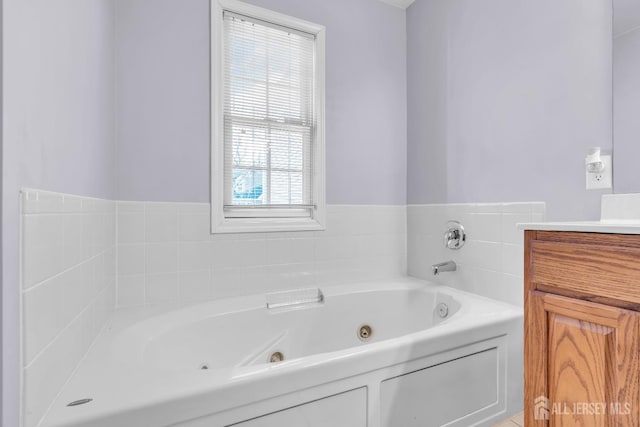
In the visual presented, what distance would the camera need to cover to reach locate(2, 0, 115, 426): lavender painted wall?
2.01 feet

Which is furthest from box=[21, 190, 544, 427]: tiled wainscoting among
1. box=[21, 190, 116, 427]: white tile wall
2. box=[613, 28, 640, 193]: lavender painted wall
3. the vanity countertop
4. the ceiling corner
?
the ceiling corner

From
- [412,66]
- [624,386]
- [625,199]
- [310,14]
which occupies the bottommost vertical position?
[624,386]

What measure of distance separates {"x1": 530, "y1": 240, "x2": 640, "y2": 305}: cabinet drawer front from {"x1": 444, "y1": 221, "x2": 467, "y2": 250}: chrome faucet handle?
941 mm

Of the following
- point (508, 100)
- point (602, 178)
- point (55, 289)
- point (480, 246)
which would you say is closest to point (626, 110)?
point (602, 178)

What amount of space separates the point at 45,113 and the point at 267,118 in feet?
4.22

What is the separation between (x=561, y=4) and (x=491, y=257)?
1.24m

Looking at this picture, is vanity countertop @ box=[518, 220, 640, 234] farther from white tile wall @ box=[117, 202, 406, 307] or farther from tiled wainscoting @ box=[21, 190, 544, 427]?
white tile wall @ box=[117, 202, 406, 307]

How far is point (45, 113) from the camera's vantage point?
0.80 meters

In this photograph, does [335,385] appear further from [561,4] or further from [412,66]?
[412,66]

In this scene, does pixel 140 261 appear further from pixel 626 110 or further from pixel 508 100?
pixel 626 110

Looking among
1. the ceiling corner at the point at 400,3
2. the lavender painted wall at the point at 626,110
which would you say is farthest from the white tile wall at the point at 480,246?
the ceiling corner at the point at 400,3

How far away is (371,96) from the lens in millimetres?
2252

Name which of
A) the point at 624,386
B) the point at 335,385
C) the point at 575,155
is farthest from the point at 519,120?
the point at 335,385

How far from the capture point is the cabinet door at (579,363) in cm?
77
